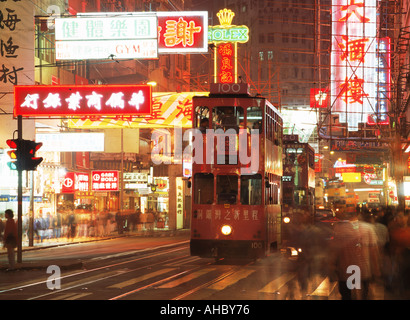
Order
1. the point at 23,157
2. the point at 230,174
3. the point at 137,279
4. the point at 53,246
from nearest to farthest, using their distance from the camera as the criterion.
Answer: the point at 137,279 → the point at 230,174 → the point at 23,157 → the point at 53,246

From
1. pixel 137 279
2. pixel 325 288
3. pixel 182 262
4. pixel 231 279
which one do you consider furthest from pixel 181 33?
pixel 325 288

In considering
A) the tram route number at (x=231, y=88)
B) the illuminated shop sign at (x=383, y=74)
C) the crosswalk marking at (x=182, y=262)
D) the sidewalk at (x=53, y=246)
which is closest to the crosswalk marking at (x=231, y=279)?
the crosswalk marking at (x=182, y=262)

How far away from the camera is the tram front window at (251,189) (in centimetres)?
1847

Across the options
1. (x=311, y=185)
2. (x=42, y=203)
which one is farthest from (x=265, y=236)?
(x=42, y=203)

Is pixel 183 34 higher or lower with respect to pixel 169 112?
higher

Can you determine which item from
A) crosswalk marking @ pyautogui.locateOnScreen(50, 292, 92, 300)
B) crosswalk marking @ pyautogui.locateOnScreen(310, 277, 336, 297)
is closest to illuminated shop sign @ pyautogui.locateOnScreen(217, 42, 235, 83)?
crosswalk marking @ pyautogui.locateOnScreen(310, 277, 336, 297)

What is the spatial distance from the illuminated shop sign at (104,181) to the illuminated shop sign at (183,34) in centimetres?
1307

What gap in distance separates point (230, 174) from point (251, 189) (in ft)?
2.57

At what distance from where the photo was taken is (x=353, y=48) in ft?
124

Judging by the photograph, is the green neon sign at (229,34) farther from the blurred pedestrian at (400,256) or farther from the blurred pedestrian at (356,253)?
the blurred pedestrian at (356,253)

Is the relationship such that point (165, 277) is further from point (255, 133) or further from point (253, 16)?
point (253, 16)

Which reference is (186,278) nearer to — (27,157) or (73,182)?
(27,157)
